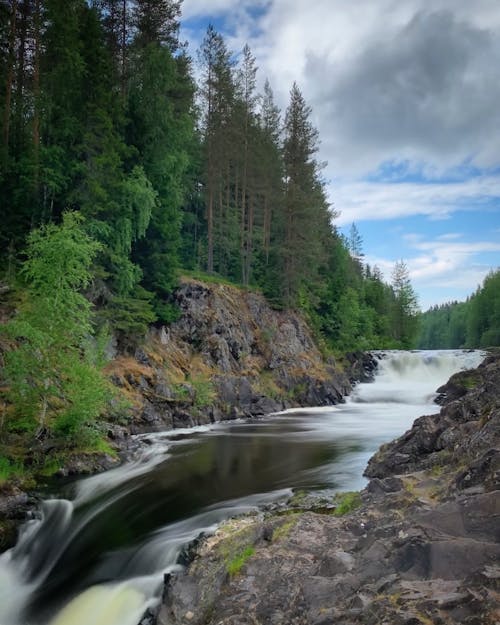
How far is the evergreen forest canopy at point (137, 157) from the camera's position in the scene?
790 inches

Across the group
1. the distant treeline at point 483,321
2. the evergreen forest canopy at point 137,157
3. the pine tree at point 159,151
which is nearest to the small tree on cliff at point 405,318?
the distant treeline at point 483,321

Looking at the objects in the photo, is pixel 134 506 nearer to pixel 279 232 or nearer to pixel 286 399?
pixel 286 399

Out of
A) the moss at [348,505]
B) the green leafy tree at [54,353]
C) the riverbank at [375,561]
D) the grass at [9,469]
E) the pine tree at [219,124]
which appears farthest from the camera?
the pine tree at [219,124]

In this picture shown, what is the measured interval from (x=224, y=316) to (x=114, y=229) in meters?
10.7

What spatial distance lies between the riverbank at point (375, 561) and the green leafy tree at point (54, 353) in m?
7.08

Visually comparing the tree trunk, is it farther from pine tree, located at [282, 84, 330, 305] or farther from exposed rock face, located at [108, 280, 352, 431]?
pine tree, located at [282, 84, 330, 305]

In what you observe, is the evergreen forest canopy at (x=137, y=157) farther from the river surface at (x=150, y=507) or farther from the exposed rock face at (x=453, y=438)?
the exposed rock face at (x=453, y=438)

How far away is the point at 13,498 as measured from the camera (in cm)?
1027

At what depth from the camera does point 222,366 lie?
2692 cm

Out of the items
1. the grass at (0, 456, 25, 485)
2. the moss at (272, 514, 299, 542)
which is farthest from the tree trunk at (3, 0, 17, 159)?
the moss at (272, 514, 299, 542)

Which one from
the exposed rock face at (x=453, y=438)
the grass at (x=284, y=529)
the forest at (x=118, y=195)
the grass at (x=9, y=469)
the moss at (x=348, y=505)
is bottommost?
the grass at (x=9, y=469)

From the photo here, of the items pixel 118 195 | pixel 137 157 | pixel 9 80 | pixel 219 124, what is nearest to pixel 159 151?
pixel 137 157

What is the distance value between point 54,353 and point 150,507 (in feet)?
17.7

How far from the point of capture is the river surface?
7.41 meters
